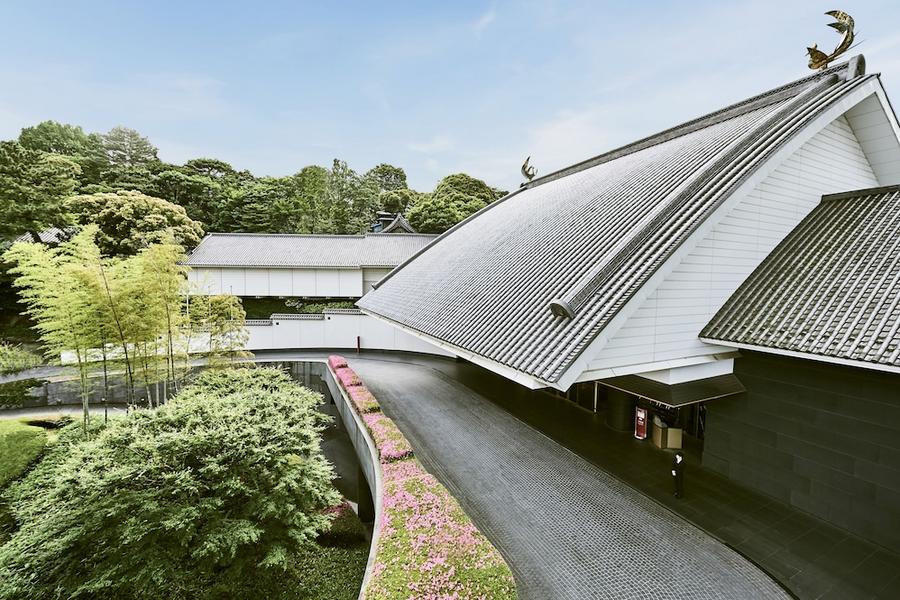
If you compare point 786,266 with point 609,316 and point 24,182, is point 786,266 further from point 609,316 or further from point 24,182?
point 24,182

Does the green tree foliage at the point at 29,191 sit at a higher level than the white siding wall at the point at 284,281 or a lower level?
higher

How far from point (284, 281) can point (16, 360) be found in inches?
432

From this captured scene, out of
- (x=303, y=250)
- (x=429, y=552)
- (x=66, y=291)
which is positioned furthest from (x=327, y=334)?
(x=429, y=552)

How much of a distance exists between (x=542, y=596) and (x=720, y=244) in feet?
18.9

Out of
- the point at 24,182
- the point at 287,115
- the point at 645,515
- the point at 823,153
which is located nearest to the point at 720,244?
the point at 823,153

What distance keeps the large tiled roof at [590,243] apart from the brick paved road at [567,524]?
2.57 meters

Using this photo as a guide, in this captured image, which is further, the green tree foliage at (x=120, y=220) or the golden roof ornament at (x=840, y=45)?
the green tree foliage at (x=120, y=220)

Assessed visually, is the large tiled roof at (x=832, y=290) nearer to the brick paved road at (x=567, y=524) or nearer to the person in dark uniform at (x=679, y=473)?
the person in dark uniform at (x=679, y=473)

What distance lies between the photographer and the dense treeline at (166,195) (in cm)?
1930

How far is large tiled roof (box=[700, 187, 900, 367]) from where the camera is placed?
473 centimetres

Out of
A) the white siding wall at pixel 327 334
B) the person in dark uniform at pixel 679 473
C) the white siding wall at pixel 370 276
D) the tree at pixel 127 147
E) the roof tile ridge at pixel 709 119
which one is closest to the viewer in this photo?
the person in dark uniform at pixel 679 473

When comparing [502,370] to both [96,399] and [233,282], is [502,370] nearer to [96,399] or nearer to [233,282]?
[96,399]

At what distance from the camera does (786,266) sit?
249 inches

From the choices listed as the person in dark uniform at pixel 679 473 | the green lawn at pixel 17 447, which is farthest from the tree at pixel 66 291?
the person in dark uniform at pixel 679 473
